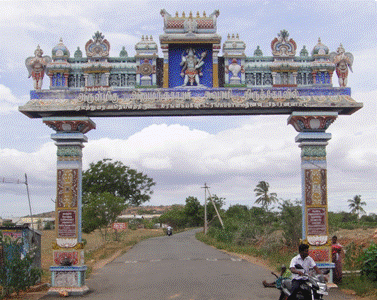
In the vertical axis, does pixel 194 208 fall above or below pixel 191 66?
below

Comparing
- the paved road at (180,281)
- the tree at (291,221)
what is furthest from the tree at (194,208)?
the paved road at (180,281)

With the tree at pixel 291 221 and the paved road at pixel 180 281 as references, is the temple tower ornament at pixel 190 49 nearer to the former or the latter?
the paved road at pixel 180 281

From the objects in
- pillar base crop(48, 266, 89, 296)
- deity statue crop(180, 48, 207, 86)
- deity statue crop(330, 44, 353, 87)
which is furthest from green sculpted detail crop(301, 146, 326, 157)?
pillar base crop(48, 266, 89, 296)

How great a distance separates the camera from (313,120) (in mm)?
10195

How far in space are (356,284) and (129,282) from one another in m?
5.45

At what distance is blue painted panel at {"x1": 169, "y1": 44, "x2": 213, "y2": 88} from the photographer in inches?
414

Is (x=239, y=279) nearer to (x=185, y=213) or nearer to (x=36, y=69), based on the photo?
(x=36, y=69)

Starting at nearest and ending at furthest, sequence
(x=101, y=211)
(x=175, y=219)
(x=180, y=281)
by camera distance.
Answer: (x=180, y=281) < (x=101, y=211) < (x=175, y=219)

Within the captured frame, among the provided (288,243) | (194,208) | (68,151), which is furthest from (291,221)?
(194,208)

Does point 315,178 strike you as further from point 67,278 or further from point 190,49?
point 67,278

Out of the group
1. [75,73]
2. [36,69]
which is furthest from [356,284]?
[36,69]

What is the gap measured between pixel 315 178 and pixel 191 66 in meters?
3.84

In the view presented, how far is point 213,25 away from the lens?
10.5 metres

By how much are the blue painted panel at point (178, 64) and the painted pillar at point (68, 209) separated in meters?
2.22
